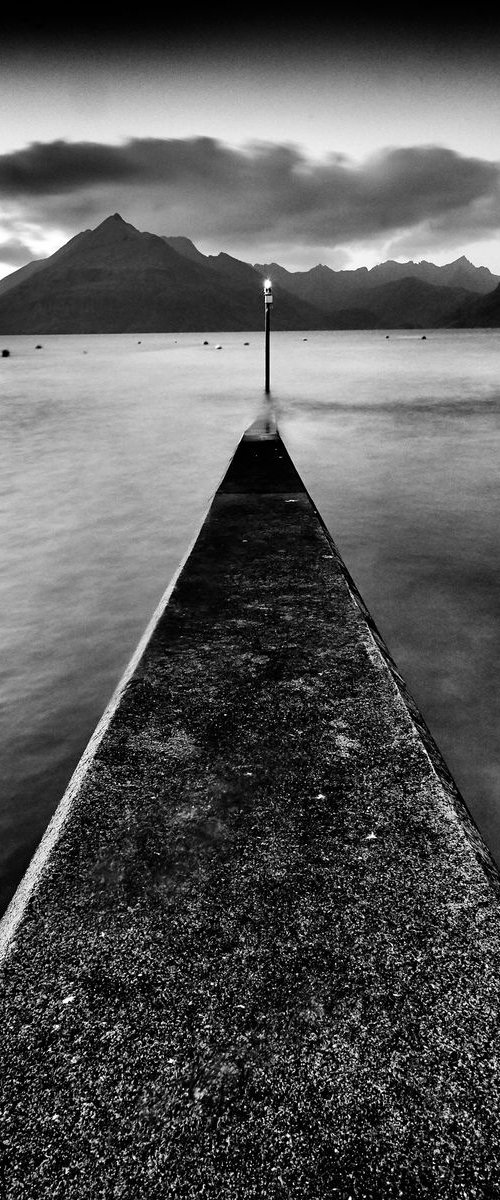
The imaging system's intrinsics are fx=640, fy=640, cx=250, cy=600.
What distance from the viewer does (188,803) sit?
2652 millimetres

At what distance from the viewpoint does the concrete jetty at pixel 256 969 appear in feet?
4.91

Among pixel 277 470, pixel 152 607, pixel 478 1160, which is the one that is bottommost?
pixel 152 607

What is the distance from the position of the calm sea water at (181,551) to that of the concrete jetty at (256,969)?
1.56 m

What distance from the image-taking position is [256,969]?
1.91m

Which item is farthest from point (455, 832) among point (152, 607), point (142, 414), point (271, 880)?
point (142, 414)

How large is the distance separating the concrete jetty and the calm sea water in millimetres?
1565

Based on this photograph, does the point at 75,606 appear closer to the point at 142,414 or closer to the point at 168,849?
the point at 168,849

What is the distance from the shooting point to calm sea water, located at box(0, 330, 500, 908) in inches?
199

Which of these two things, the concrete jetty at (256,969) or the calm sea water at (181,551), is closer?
the concrete jetty at (256,969)

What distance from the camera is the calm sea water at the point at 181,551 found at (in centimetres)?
505

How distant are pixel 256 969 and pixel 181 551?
8243 mm

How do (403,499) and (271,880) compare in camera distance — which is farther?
(403,499)

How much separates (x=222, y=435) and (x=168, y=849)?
18650 millimetres

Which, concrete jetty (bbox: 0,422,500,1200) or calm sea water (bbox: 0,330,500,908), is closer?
concrete jetty (bbox: 0,422,500,1200)
